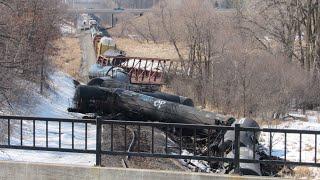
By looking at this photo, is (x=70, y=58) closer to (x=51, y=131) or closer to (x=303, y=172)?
(x=51, y=131)

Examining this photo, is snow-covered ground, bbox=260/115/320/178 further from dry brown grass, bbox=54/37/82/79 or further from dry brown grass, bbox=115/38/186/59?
dry brown grass, bbox=115/38/186/59

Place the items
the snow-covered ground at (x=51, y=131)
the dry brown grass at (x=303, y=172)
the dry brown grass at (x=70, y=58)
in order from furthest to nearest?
1. the dry brown grass at (x=70, y=58)
2. the dry brown grass at (x=303, y=172)
3. the snow-covered ground at (x=51, y=131)

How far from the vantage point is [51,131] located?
56.5ft

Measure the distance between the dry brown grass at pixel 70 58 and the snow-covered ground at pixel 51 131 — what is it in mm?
9569

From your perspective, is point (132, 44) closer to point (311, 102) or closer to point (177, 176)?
point (311, 102)

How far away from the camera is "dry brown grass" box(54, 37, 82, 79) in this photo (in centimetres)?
4233

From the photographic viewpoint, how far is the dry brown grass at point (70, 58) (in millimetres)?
42331

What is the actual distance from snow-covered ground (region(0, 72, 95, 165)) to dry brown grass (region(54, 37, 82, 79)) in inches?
377

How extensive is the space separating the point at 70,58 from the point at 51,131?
130 ft

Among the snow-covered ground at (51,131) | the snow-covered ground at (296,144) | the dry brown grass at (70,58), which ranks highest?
the dry brown grass at (70,58)

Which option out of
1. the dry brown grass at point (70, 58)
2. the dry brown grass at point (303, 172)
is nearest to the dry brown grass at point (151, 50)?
the dry brown grass at point (70, 58)

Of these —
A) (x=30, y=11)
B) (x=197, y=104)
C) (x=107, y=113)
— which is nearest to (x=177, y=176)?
(x=107, y=113)

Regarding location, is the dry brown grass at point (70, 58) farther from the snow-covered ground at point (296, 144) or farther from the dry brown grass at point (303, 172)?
the dry brown grass at point (303, 172)

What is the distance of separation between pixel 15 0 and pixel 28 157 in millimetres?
10767
